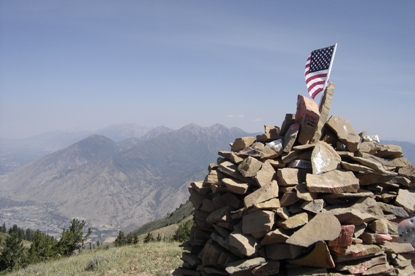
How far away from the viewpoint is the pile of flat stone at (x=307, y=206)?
7.60 meters

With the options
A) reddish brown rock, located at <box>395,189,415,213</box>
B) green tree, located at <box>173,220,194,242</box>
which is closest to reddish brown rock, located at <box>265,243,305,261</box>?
reddish brown rock, located at <box>395,189,415,213</box>

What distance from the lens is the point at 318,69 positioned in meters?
10.2

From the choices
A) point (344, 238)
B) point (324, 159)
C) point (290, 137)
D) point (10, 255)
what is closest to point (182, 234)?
point (10, 255)

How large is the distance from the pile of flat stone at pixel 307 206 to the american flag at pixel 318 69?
68 centimetres

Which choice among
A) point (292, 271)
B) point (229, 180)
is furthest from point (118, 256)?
point (292, 271)

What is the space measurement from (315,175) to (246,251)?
2.65 metres

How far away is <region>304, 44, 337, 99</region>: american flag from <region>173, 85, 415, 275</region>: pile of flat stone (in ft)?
2.22

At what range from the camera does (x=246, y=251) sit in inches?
302

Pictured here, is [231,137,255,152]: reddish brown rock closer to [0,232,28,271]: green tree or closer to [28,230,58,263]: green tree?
[28,230,58,263]: green tree

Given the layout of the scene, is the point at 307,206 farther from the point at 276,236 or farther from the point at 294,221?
the point at 276,236

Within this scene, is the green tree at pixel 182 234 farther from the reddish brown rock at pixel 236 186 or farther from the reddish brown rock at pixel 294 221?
the reddish brown rock at pixel 294 221

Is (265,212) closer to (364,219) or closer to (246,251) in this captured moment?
(246,251)

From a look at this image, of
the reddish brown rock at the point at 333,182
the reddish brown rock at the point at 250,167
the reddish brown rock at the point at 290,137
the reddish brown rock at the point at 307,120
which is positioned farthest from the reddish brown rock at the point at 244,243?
the reddish brown rock at the point at 307,120

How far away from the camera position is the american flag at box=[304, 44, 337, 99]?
394 inches
